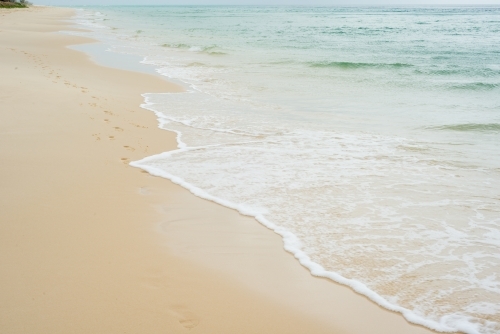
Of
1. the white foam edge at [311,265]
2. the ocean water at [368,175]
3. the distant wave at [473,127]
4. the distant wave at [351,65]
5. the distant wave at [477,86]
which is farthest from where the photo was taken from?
the distant wave at [351,65]

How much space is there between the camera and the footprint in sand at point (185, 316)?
8.79 ft

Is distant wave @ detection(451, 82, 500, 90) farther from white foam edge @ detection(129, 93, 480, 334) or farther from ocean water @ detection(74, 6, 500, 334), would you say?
white foam edge @ detection(129, 93, 480, 334)

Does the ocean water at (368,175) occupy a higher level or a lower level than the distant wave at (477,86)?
lower

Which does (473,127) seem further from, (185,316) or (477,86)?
(185,316)

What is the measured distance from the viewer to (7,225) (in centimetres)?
365

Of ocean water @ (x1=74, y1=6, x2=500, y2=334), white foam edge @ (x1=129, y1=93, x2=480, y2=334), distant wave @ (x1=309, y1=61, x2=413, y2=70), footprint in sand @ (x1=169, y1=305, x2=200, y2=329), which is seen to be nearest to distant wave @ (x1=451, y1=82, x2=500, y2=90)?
ocean water @ (x1=74, y1=6, x2=500, y2=334)

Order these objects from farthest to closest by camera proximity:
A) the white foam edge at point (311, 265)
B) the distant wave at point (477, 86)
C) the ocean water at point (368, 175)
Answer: the distant wave at point (477, 86), the ocean water at point (368, 175), the white foam edge at point (311, 265)

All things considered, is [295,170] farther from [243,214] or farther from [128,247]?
[128,247]

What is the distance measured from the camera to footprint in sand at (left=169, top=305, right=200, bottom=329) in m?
2.68

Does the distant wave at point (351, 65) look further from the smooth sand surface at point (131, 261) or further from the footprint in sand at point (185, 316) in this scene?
the footprint in sand at point (185, 316)

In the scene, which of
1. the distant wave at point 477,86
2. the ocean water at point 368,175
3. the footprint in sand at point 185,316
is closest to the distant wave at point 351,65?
the ocean water at point 368,175

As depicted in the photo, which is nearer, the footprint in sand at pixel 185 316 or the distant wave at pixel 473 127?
the footprint in sand at pixel 185 316

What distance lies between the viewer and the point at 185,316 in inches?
108

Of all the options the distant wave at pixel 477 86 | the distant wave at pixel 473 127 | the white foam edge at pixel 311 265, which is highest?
the distant wave at pixel 477 86
